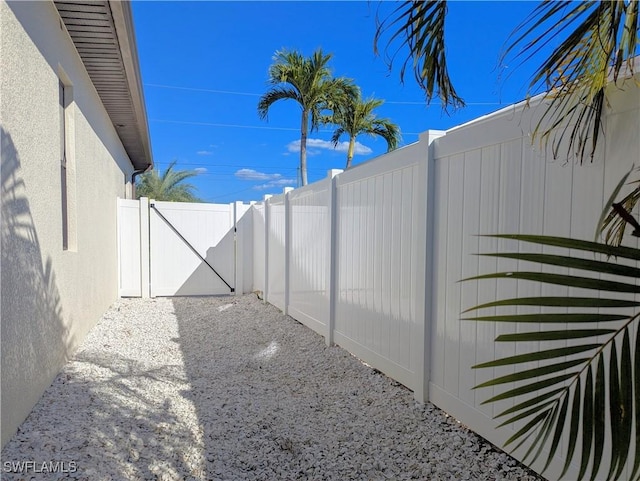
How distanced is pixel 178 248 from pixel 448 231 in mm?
7042

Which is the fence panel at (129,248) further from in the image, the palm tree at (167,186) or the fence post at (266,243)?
the palm tree at (167,186)

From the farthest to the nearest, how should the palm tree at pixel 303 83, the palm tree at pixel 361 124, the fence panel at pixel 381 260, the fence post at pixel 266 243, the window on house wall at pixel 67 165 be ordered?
1. the palm tree at pixel 361 124
2. the palm tree at pixel 303 83
3. the fence post at pixel 266 243
4. the window on house wall at pixel 67 165
5. the fence panel at pixel 381 260

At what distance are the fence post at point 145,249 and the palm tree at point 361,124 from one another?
307 inches

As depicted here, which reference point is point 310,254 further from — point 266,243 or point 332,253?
point 266,243

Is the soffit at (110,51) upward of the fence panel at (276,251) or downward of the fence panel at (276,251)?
upward

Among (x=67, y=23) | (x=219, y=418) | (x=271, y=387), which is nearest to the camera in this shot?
(x=219, y=418)

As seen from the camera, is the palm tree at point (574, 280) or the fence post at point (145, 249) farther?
the fence post at point (145, 249)

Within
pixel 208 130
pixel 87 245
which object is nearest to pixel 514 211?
pixel 87 245

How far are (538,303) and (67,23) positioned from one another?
4.90m

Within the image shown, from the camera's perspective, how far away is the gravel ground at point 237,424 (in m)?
2.45

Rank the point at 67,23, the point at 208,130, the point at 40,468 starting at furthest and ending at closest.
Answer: the point at 208,130, the point at 67,23, the point at 40,468

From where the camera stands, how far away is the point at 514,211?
2.40 meters

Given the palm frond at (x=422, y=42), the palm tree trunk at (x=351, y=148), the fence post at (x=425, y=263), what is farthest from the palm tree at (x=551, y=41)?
the palm tree trunk at (x=351, y=148)

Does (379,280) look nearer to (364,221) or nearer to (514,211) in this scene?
(364,221)
